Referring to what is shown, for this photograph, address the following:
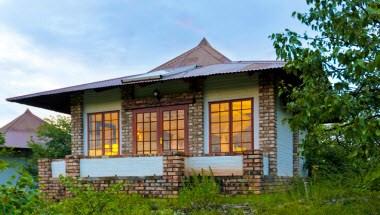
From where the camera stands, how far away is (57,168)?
1327 centimetres

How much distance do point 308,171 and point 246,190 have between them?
408cm

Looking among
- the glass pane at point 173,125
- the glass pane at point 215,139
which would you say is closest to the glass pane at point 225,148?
the glass pane at point 215,139

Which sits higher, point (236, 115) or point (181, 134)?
point (236, 115)

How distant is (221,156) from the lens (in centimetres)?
1103

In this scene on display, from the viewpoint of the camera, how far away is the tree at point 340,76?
14.4ft

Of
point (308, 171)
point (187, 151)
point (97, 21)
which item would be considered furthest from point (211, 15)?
point (308, 171)

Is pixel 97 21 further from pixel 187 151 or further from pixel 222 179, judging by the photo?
pixel 222 179

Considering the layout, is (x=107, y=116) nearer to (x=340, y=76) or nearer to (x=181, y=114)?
(x=181, y=114)

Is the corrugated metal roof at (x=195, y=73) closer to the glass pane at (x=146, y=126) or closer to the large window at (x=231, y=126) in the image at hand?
the large window at (x=231, y=126)

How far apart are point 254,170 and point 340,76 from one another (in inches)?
220

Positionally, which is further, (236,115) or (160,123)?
(160,123)

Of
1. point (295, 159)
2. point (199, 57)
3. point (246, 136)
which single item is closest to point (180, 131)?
point (246, 136)

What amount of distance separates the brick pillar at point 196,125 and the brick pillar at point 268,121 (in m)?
1.51

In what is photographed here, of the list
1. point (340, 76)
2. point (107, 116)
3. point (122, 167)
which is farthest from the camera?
point (107, 116)
